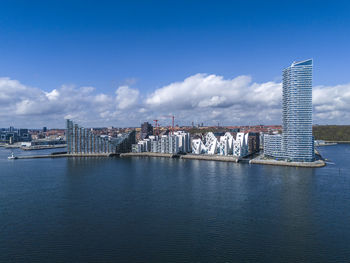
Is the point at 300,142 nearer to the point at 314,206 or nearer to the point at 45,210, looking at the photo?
the point at 314,206

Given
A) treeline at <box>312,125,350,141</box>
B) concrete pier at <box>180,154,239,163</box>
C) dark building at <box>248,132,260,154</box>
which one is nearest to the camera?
concrete pier at <box>180,154,239,163</box>

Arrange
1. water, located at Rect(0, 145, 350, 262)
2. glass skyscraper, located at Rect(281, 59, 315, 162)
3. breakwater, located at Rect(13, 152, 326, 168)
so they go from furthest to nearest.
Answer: glass skyscraper, located at Rect(281, 59, 315, 162) → breakwater, located at Rect(13, 152, 326, 168) → water, located at Rect(0, 145, 350, 262)

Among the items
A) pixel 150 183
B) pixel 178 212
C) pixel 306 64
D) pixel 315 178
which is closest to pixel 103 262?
pixel 178 212

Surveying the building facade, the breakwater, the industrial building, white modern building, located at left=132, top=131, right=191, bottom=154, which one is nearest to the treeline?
white modern building, located at left=132, top=131, right=191, bottom=154

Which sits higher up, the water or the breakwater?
the breakwater

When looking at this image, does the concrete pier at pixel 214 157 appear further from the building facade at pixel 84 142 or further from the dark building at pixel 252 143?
the building facade at pixel 84 142

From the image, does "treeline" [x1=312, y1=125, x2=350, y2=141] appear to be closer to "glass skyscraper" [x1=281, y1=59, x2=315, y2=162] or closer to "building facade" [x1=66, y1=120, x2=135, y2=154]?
"glass skyscraper" [x1=281, y1=59, x2=315, y2=162]
